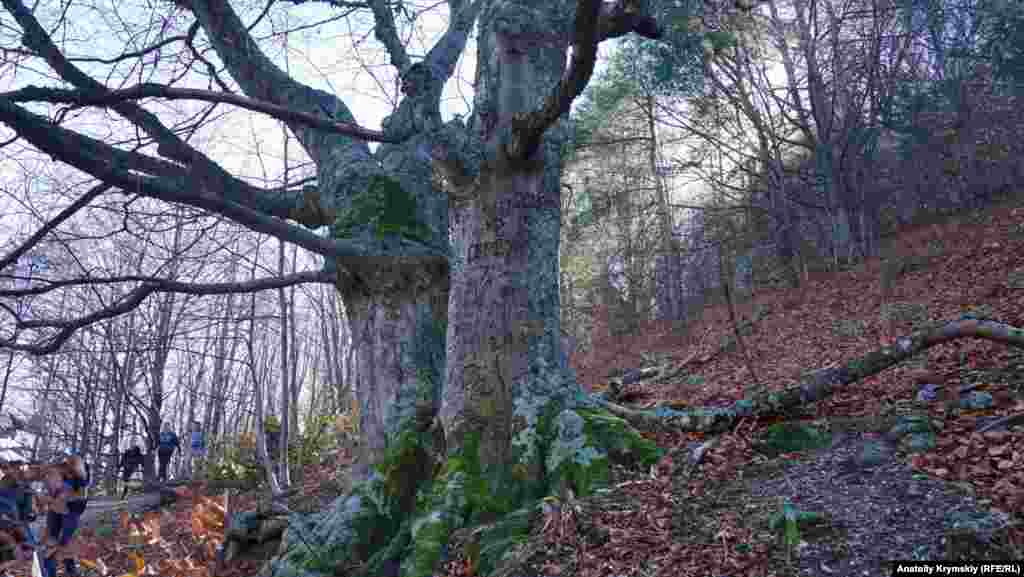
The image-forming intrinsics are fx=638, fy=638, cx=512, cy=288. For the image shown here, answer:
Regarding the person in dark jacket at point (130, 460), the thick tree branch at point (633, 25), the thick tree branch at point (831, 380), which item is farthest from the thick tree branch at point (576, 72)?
the person in dark jacket at point (130, 460)

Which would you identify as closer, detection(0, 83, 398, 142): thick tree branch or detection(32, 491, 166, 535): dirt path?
detection(0, 83, 398, 142): thick tree branch

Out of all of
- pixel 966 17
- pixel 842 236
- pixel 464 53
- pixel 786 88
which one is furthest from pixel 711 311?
pixel 464 53

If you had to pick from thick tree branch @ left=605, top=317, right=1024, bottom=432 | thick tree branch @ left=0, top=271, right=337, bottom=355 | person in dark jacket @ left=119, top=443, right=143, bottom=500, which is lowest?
person in dark jacket @ left=119, top=443, right=143, bottom=500

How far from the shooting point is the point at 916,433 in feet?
10.2

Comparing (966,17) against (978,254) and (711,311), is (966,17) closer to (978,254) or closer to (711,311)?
(978,254)

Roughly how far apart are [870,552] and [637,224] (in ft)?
59.5

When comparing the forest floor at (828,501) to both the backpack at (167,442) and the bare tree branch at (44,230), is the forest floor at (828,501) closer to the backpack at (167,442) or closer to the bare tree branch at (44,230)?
the bare tree branch at (44,230)

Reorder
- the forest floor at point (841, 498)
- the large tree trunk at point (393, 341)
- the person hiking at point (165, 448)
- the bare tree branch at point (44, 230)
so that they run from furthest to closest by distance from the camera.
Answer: the person hiking at point (165, 448) < the large tree trunk at point (393, 341) < the bare tree branch at point (44, 230) < the forest floor at point (841, 498)

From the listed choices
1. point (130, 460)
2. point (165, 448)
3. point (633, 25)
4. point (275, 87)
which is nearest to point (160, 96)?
point (275, 87)

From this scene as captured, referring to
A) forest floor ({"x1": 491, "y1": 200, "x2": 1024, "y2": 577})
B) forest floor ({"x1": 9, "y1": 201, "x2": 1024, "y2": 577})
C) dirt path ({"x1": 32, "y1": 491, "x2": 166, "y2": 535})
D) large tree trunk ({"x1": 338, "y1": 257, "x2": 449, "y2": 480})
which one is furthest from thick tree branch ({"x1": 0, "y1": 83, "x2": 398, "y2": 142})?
dirt path ({"x1": 32, "y1": 491, "x2": 166, "y2": 535})

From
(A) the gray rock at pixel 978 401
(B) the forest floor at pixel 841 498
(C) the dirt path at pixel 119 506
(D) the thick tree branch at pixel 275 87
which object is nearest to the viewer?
(B) the forest floor at pixel 841 498

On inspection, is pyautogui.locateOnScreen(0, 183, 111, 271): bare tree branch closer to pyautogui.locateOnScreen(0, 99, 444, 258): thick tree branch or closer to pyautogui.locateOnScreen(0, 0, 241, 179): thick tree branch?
pyautogui.locateOnScreen(0, 99, 444, 258): thick tree branch

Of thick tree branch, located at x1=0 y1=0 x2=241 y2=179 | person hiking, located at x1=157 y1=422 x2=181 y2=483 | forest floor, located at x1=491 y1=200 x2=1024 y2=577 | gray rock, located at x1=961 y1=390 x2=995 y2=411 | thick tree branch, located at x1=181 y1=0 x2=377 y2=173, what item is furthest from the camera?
person hiking, located at x1=157 y1=422 x2=181 y2=483

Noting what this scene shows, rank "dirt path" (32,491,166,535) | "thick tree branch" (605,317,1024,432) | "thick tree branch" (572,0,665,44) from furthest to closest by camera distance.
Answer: "dirt path" (32,491,166,535)
"thick tree branch" (572,0,665,44)
"thick tree branch" (605,317,1024,432)
